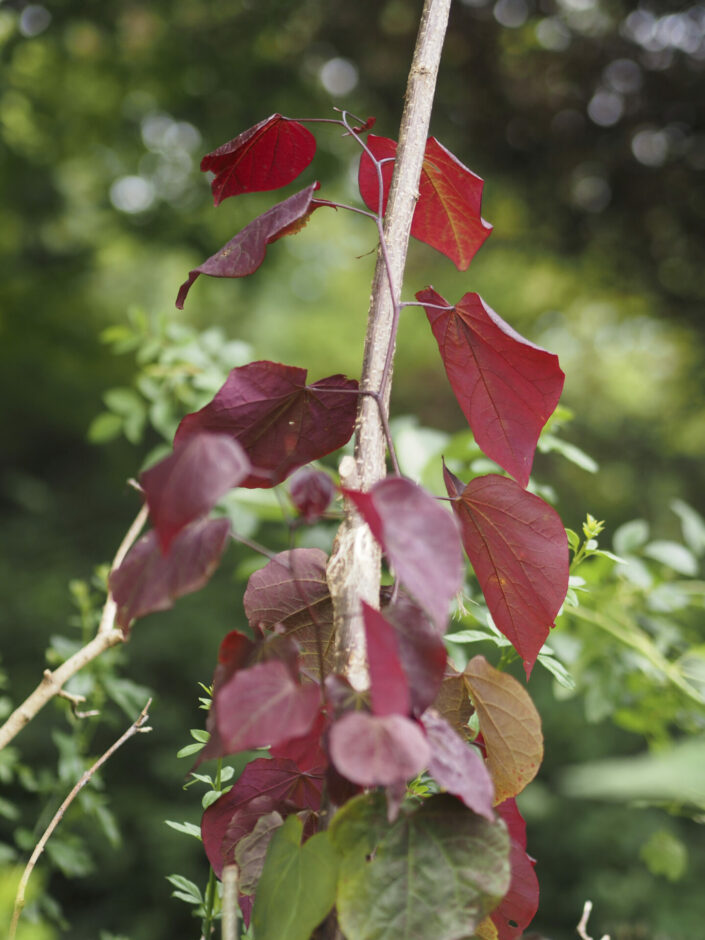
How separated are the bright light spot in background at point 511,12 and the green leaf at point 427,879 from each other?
6.35 feet

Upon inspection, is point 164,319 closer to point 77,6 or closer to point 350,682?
point 350,682

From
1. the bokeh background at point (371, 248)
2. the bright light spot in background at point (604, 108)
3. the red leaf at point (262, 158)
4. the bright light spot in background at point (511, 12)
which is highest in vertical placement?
the bright light spot in background at point (511, 12)

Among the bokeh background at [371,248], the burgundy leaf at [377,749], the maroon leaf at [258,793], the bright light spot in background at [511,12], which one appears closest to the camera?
the burgundy leaf at [377,749]

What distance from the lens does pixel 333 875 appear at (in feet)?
0.73

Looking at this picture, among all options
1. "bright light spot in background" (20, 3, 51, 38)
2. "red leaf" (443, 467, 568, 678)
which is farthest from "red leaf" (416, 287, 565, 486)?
"bright light spot in background" (20, 3, 51, 38)

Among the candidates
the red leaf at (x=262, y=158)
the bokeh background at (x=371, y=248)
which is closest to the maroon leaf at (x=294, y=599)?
the red leaf at (x=262, y=158)

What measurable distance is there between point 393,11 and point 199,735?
75.1 inches

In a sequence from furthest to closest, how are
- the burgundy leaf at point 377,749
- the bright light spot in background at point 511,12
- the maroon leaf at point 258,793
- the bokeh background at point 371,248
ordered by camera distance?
the bright light spot in background at point 511,12 < the bokeh background at point 371,248 < the maroon leaf at point 258,793 < the burgundy leaf at point 377,749

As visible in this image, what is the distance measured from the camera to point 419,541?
0.20 meters

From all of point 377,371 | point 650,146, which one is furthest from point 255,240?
point 650,146

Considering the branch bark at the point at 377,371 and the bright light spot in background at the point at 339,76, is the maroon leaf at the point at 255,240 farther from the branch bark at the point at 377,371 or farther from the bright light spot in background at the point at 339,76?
the bright light spot in background at the point at 339,76

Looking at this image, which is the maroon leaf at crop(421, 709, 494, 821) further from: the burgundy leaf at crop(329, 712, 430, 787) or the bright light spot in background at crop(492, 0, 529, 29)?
the bright light spot in background at crop(492, 0, 529, 29)

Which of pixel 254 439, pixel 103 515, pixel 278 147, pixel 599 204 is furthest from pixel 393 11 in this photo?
pixel 254 439

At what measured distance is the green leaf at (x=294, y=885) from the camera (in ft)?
0.73
